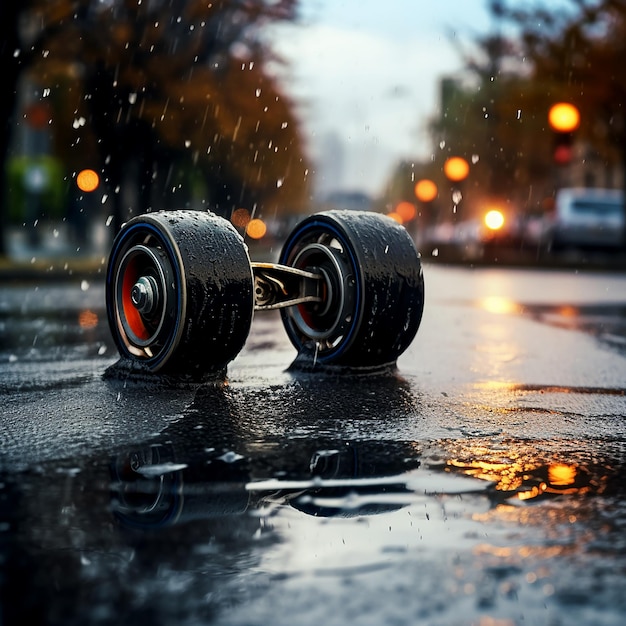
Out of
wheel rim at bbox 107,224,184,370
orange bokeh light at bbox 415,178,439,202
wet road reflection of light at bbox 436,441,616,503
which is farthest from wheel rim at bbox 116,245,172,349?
orange bokeh light at bbox 415,178,439,202

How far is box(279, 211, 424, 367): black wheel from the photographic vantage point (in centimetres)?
648

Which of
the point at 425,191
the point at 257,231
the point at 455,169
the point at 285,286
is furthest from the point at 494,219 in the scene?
the point at 257,231

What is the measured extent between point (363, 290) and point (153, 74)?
23.7 m

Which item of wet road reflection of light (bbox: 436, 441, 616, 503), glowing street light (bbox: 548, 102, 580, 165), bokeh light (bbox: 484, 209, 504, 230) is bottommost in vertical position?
wet road reflection of light (bbox: 436, 441, 616, 503)

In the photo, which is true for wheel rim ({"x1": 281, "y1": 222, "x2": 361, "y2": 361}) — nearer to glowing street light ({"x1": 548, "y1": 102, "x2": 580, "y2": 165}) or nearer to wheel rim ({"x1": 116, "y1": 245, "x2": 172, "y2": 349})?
wheel rim ({"x1": 116, "y1": 245, "x2": 172, "y2": 349})

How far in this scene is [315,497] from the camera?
371 centimetres

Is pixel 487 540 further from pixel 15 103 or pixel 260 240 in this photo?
pixel 260 240

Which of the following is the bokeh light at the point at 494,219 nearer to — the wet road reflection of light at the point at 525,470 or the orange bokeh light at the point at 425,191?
the orange bokeh light at the point at 425,191

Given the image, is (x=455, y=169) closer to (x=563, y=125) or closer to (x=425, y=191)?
(x=563, y=125)

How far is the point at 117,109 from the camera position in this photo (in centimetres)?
3219

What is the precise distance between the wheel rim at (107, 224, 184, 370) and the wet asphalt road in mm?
231

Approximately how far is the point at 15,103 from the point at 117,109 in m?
6.63

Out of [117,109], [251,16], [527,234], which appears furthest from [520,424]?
[527,234]

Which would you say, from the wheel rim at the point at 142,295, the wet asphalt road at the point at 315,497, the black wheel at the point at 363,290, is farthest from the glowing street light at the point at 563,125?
the wheel rim at the point at 142,295
